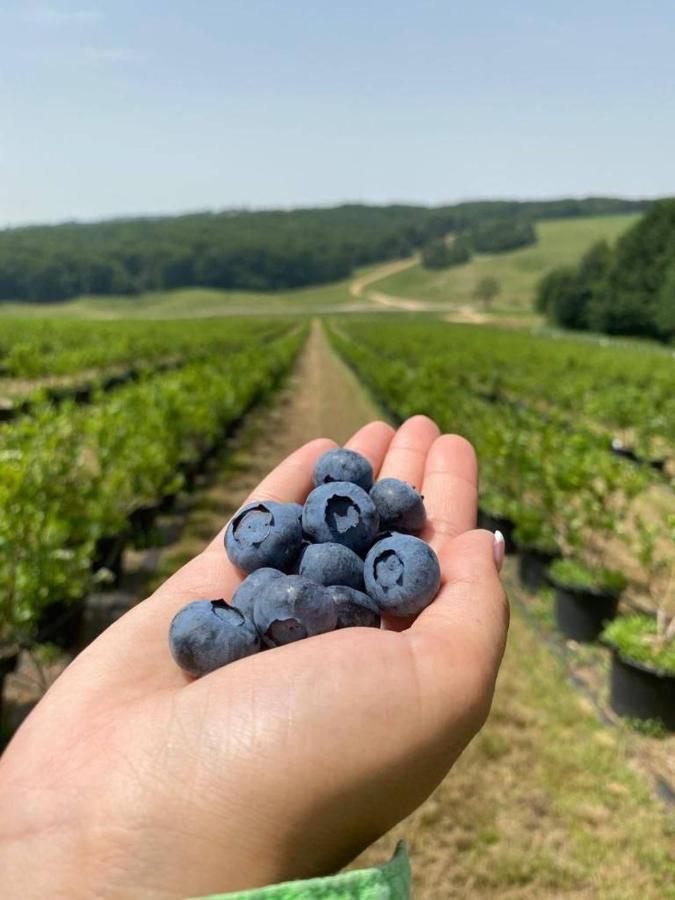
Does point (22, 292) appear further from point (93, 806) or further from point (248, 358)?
point (93, 806)

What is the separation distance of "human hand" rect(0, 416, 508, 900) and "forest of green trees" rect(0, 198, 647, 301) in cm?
9933

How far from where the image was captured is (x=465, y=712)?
131 centimetres

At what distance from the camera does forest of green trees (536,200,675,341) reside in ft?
184

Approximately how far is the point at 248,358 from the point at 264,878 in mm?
14690

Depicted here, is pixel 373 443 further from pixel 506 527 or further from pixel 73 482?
pixel 506 527

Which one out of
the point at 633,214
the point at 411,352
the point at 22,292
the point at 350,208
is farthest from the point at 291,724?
the point at 350,208

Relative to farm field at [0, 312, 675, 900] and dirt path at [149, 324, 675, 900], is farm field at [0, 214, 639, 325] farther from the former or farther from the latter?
dirt path at [149, 324, 675, 900]

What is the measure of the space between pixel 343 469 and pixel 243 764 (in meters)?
1.00

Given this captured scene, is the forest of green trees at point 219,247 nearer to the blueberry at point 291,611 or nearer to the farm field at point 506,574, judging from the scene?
the farm field at point 506,574

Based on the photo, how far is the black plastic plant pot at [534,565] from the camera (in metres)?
5.34

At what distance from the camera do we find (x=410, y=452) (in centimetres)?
266

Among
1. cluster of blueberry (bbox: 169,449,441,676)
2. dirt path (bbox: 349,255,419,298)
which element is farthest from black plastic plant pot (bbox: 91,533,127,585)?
dirt path (bbox: 349,255,419,298)

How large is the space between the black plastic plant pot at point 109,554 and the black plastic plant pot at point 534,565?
2.87 m

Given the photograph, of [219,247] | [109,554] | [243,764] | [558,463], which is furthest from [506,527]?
[219,247]
